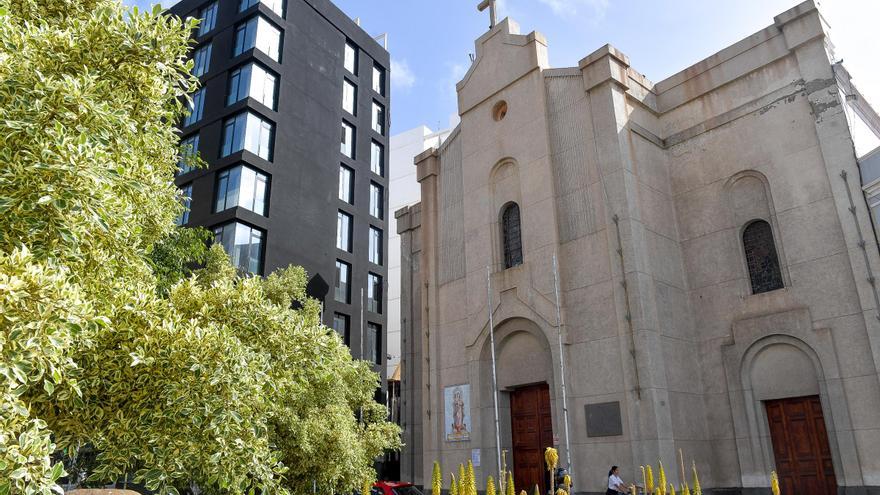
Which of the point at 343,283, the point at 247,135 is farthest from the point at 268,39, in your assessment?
the point at 343,283

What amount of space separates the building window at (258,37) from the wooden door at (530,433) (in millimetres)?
28288

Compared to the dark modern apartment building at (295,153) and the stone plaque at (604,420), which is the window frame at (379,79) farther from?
the stone plaque at (604,420)

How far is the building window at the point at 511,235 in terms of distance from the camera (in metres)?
23.4

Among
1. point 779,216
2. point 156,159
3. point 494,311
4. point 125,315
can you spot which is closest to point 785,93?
point 779,216

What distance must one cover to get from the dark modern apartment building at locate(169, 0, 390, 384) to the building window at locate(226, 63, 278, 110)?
0.25ft

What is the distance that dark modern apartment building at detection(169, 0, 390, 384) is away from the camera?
3531 centimetres

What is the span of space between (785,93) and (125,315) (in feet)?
65.2

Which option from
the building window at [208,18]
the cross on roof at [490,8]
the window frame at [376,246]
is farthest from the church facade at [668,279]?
the building window at [208,18]

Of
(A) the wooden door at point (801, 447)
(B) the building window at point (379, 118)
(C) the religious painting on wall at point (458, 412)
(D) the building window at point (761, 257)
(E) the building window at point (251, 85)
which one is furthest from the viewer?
(B) the building window at point (379, 118)

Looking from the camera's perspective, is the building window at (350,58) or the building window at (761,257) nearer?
the building window at (761,257)

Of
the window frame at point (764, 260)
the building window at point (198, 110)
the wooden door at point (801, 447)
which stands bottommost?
the wooden door at point (801, 447)

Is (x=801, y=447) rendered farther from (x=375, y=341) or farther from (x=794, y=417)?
(x=375, y=341)

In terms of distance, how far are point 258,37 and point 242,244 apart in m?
14.0

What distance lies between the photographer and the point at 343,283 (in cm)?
4084
